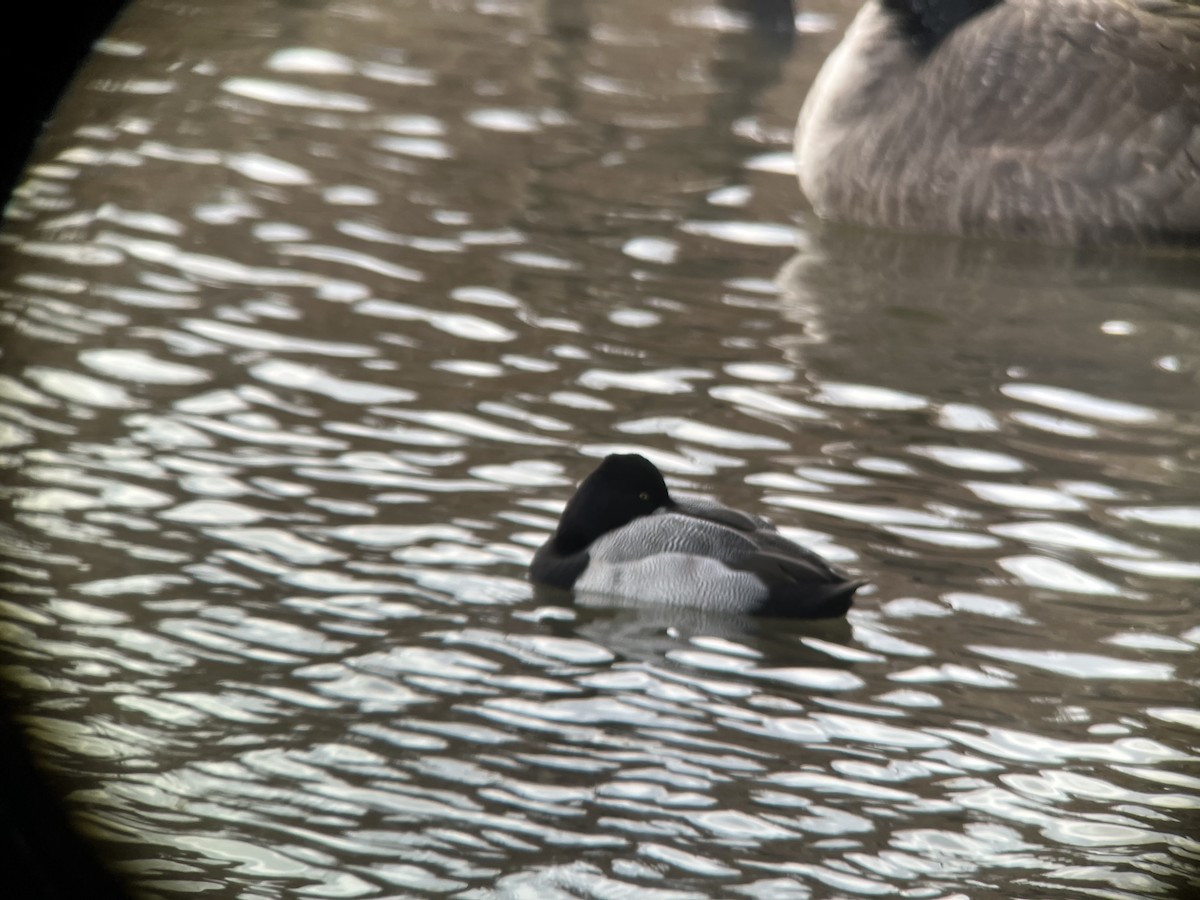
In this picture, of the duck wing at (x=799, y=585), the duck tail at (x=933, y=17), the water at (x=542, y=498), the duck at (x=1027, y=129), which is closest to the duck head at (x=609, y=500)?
the water at (x=542, y=498)

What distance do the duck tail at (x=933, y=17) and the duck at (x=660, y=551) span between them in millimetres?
5116

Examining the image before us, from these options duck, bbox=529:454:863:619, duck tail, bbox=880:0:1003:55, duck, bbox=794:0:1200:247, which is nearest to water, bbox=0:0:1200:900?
duck, bbox=529:454:863:619

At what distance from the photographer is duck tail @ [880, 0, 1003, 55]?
10.5m

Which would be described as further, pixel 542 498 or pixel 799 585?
pixel 542 498

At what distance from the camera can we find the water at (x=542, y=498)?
4547mm

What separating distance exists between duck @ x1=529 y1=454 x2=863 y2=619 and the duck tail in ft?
16.8

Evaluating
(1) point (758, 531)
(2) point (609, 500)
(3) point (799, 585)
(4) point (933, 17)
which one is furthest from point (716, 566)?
(4) point (933, 17)

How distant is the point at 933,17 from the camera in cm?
1052

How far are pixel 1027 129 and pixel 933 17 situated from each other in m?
0.96

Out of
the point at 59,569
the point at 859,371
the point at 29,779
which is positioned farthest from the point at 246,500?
the point at 29,779

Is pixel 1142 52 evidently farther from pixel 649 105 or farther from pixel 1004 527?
pixel 1004 527

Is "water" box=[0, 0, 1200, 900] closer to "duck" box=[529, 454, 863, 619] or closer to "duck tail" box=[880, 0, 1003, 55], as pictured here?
"duck" box=[529, 454, 863, 619]

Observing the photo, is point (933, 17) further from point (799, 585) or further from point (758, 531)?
point (799, 585)

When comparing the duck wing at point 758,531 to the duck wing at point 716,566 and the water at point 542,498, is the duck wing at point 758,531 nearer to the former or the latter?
the duck wing at point 716,566
